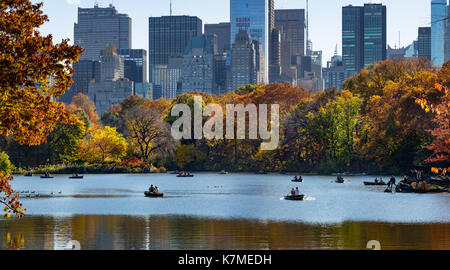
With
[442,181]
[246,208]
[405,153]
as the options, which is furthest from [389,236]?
[405,153]

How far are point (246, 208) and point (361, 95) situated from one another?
68.2 metres

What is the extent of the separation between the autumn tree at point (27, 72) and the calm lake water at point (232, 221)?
32.5ft

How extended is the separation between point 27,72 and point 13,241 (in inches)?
526

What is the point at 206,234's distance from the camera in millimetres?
38312

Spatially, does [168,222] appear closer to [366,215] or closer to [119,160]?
[366,215]

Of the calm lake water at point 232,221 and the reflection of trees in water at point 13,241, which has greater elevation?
the reflection of trees in water at point 13,241

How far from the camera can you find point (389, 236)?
37.2m

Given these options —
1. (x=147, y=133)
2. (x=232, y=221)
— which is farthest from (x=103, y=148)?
(x=232, y=221)

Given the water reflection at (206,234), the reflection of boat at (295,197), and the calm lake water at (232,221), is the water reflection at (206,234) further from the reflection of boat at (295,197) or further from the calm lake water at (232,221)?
the reflection of boat at (295,197)

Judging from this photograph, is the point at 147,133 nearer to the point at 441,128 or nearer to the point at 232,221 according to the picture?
the point at 441,128

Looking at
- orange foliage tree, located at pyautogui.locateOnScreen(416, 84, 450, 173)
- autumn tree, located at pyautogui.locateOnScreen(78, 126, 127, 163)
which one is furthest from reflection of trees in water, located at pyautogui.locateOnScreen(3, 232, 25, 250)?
autumn tree, located at pyautogui.locateOnScreen(78, 126, 127, 163)

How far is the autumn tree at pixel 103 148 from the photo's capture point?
118625 mm

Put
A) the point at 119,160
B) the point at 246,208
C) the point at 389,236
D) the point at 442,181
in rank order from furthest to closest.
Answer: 1. the point at 119,160
2. the point at 442,181
3. the point at 246,208
4. the point at 389,236

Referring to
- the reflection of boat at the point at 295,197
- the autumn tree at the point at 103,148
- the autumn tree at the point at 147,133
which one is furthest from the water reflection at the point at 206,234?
the autumn tree at the point at 147,133
